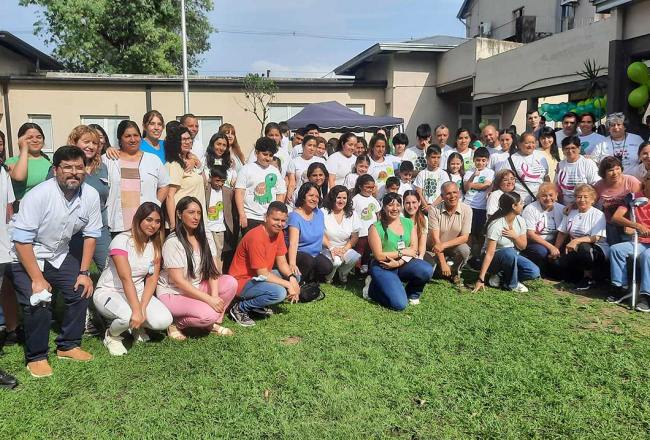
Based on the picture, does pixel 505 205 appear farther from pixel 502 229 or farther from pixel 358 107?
pixel 358 107

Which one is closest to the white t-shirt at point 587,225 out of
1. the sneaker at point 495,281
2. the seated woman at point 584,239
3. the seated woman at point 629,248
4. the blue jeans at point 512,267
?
the seated woman at point 584,239

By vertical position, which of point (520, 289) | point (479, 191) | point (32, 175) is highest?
point (32, 175)

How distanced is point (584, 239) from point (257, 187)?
12.1ft

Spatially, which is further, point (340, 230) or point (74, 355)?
point (340, 230)

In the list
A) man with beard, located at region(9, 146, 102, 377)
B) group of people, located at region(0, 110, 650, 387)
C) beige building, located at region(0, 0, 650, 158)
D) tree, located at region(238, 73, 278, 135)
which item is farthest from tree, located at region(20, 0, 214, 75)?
man with beard, located at region(9, 146, 102, 377)

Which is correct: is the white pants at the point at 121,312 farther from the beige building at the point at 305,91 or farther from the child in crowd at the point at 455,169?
the beige building at the point at 305,91

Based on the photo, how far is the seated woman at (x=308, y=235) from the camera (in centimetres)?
540

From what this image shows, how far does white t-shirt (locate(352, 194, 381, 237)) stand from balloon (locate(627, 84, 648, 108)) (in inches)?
227

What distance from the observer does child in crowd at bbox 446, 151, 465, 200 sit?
6.40 metres

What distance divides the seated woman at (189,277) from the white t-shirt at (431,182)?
3096 millimetres

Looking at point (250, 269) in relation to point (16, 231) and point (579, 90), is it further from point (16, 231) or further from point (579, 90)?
point (579, 90)

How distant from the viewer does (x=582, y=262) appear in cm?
568

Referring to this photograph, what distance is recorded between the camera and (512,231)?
5.73 metres

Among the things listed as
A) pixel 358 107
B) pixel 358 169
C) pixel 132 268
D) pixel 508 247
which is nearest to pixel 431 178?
pixel 358 169
